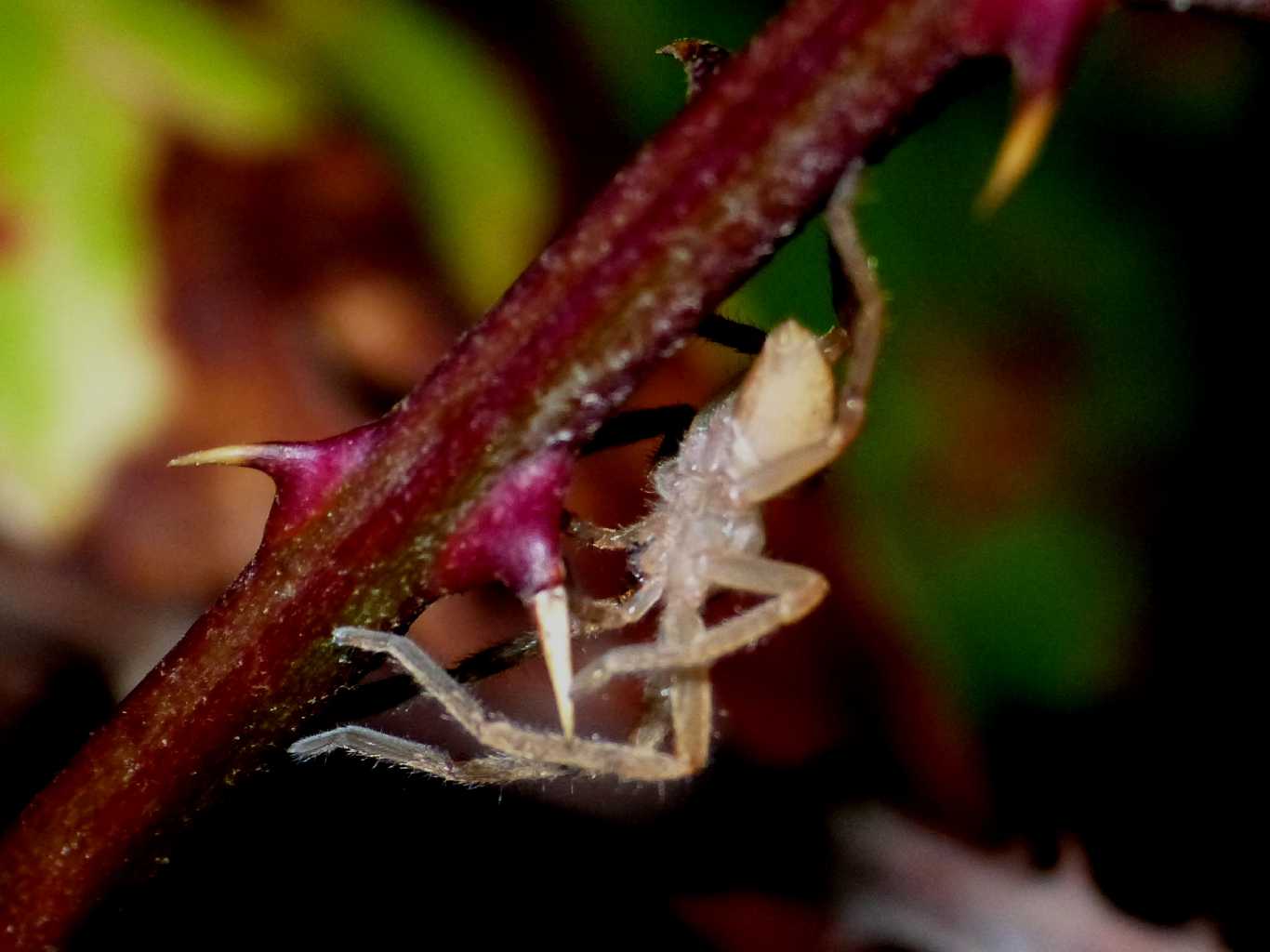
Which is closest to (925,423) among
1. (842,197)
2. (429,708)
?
(429,708)

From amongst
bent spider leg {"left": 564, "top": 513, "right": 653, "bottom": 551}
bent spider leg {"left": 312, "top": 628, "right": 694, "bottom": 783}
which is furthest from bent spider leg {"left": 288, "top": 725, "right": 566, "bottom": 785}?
bent spider leg {"left": 564, "top": 513, "right": 653, "bottom": 551}

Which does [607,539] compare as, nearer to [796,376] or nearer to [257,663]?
[796,376]

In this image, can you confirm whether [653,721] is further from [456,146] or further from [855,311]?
[456,146]

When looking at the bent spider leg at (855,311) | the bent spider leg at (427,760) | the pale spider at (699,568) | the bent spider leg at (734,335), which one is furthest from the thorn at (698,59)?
the bent spider leg at (427,760)

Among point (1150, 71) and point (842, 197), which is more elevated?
point (1150, 71)

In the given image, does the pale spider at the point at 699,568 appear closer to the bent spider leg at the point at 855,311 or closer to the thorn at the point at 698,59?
the bent spider leg at the point at 855,311

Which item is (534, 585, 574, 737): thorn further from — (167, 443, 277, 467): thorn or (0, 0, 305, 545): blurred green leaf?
(0, 0, 305, 545): blurred green leaf
